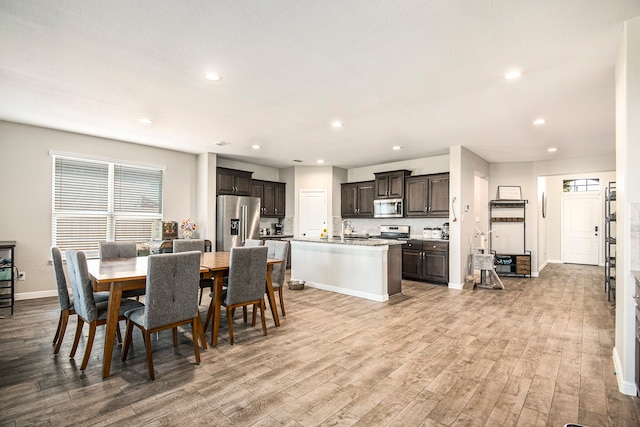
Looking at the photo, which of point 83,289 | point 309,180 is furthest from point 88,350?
point 309,180

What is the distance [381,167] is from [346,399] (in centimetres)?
633

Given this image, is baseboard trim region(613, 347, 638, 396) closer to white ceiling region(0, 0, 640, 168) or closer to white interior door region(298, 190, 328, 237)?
white ceiling region(0, 0, 640, 168)

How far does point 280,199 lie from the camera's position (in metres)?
8.31

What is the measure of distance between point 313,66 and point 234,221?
175 inches

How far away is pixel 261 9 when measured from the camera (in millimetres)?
2061

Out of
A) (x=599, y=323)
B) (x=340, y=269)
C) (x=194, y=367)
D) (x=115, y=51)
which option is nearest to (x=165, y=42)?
(x=115, y=51)

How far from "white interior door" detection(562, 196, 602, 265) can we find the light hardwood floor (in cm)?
620

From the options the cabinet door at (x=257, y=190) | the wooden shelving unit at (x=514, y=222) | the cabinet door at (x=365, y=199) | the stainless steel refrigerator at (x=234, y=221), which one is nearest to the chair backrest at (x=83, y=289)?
the stainless steel refrigerator at (x=234, y=221)

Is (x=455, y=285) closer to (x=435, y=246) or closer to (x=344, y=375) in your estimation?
(x=435, y=246)

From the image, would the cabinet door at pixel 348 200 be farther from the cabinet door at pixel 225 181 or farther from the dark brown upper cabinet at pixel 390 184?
the cabinet door at pixel 225 181

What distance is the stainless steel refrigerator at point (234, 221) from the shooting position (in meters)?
6.49

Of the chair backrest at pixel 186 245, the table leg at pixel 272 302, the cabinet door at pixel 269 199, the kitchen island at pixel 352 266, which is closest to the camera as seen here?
the table leg at pixel 272 302

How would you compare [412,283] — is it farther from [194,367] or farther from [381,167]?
[194,367]

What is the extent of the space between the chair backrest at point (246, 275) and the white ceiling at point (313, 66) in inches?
67.4
